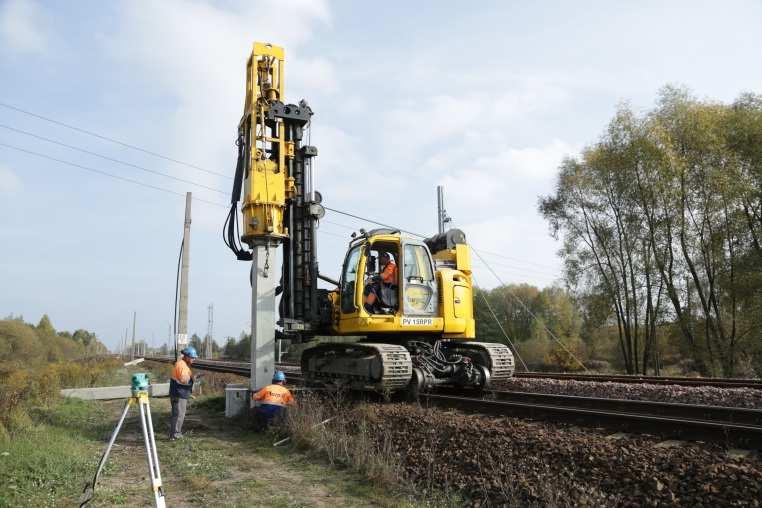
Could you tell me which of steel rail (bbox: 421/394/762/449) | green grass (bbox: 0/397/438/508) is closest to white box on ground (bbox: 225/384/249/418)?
green grass (bbox: 0/397/438/508)

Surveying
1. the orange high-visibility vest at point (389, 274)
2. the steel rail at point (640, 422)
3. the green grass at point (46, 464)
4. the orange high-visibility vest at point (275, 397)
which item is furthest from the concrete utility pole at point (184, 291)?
the steel rail at point (640, 422)

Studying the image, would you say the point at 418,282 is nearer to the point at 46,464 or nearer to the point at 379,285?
the point at 379,285

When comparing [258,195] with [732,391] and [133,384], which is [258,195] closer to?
[133,384]

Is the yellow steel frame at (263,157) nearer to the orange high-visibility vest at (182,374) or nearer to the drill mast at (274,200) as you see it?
the drill mast at (274,200)

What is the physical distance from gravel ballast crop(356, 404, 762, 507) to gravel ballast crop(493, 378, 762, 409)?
4310 mm

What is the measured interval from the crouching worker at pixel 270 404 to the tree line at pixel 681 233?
15989 millimetres

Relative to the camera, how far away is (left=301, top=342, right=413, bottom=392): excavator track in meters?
8.58

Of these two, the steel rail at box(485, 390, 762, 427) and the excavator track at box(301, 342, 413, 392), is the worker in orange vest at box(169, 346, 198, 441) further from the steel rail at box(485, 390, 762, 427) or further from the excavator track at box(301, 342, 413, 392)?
the steel rail at box(485, 390, 762, 427)

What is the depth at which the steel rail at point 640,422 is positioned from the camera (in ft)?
17.7

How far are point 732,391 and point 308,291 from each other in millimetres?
7698

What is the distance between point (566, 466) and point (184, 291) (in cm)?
1545

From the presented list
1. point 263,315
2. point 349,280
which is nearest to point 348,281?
point 349,280

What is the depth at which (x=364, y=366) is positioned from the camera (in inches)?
354

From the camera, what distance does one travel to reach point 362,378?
9148 millimetres
